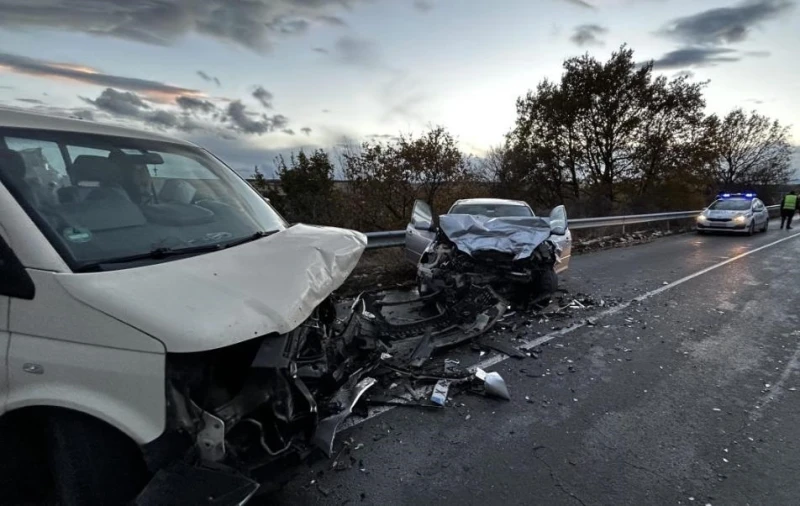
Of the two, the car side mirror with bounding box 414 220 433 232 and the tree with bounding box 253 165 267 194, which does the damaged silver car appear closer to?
the car side mirror with bounding box 414 220 433 232

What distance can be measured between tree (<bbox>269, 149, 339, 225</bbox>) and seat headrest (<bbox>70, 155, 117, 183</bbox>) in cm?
895

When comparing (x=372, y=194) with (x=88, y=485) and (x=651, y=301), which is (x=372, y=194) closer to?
(x=651, y=301)

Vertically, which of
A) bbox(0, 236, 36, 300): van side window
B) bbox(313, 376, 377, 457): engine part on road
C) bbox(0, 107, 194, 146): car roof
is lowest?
bbox(313, 376, 377, 457): engine part on road

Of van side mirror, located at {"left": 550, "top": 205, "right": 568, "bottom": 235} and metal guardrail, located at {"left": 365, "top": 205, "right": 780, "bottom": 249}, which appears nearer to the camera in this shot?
van side mirror, located at {"left": 550, "top": 205, "right": 568, "bottom": 235}

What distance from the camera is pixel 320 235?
323 centimetres

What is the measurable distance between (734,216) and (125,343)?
66.2ft

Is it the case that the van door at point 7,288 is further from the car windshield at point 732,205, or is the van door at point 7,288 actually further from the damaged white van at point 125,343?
the car windshield at point 732,205

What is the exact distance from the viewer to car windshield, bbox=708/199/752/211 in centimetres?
1689

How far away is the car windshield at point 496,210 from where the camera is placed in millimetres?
8188

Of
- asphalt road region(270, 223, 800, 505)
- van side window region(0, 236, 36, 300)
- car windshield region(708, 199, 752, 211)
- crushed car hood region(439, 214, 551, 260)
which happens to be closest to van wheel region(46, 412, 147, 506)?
van side window region(0, 236, 36, 300)

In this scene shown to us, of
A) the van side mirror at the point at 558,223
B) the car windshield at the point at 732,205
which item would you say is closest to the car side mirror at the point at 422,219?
the van side mirror at the point at 558,223

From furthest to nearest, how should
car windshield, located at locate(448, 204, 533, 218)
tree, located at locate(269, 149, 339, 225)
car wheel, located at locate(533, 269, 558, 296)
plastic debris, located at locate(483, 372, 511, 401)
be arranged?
tree, located at locate(269, 149, 339, 225)
car windshield, located at locate(448, 204, 533, 218)
car wheel, located at locate(533, 269, 558, 296)
plastic debris, located at locate(483, 372, 511, 401)

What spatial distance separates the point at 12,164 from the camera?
2.00 m

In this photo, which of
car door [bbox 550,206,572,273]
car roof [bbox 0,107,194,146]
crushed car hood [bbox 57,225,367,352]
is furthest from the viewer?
car door [bbox 550,206,572,273]
